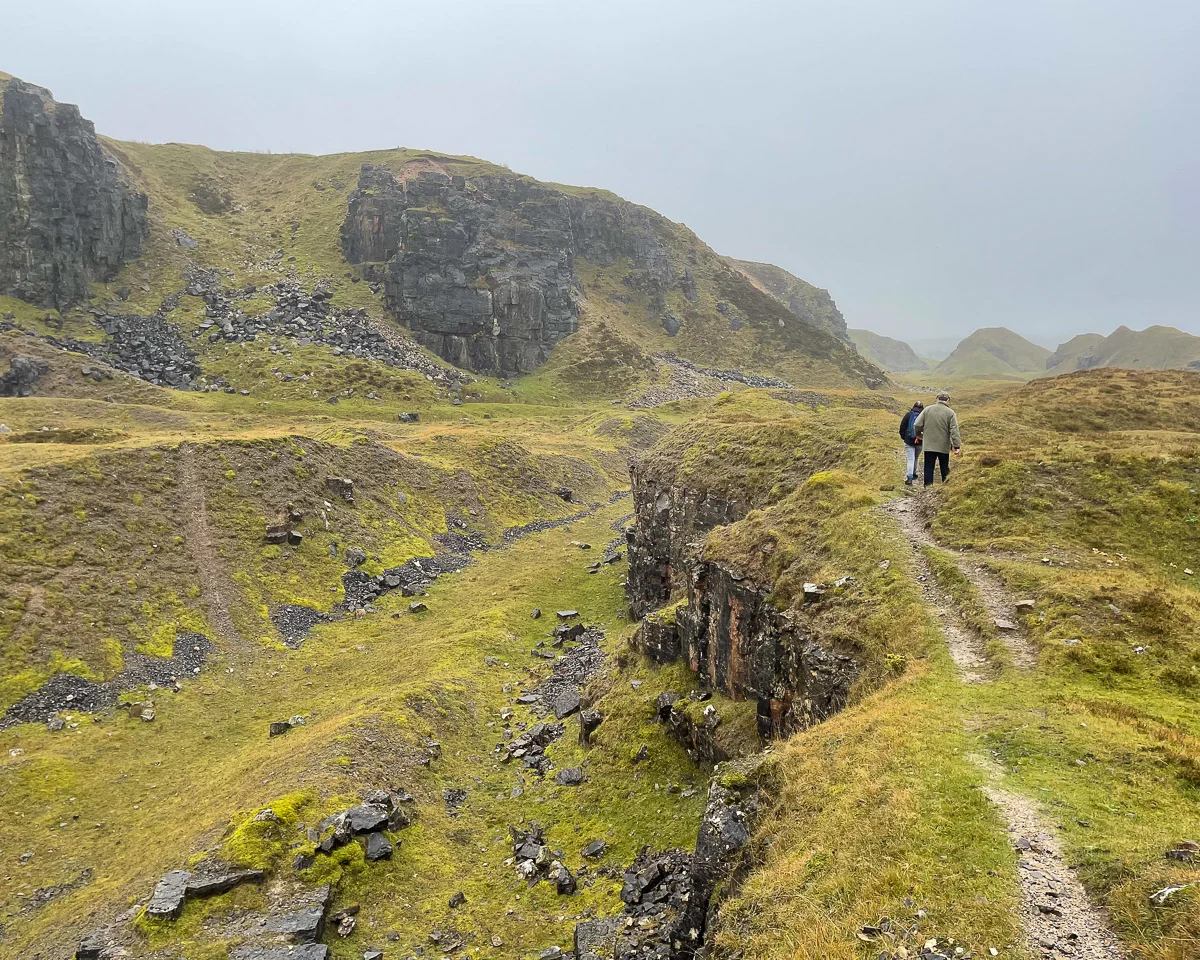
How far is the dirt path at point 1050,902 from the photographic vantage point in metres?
8.44

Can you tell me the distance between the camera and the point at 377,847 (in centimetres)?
2336

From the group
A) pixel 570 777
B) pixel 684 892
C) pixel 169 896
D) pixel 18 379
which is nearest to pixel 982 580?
pixel 684 892

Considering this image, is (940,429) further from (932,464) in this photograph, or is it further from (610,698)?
(610,698)

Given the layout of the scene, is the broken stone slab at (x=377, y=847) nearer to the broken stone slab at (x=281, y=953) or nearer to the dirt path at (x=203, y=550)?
the broken stone slab at (x=281, y=953)

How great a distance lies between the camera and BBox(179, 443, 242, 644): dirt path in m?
41.9

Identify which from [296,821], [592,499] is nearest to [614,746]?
[296,821]

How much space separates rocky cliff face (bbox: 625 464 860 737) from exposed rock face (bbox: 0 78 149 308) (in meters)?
125

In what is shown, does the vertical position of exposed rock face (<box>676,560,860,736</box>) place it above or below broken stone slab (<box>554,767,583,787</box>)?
above

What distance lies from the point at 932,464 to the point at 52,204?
146841 millimetres

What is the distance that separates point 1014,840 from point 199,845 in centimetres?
2625

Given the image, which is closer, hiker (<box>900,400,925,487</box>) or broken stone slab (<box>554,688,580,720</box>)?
hiker (<box>900,400,925,487</box>)

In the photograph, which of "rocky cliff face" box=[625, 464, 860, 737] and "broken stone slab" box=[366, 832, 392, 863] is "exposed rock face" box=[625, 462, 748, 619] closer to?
"rocky cliff face" box=[625, 464, 860, 737]

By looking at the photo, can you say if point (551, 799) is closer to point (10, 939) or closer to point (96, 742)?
point (10, 939)

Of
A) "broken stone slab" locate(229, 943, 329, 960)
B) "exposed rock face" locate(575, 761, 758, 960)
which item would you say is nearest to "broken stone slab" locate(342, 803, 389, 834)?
"broken stone slab" locate(229, 943, 329, 960)
